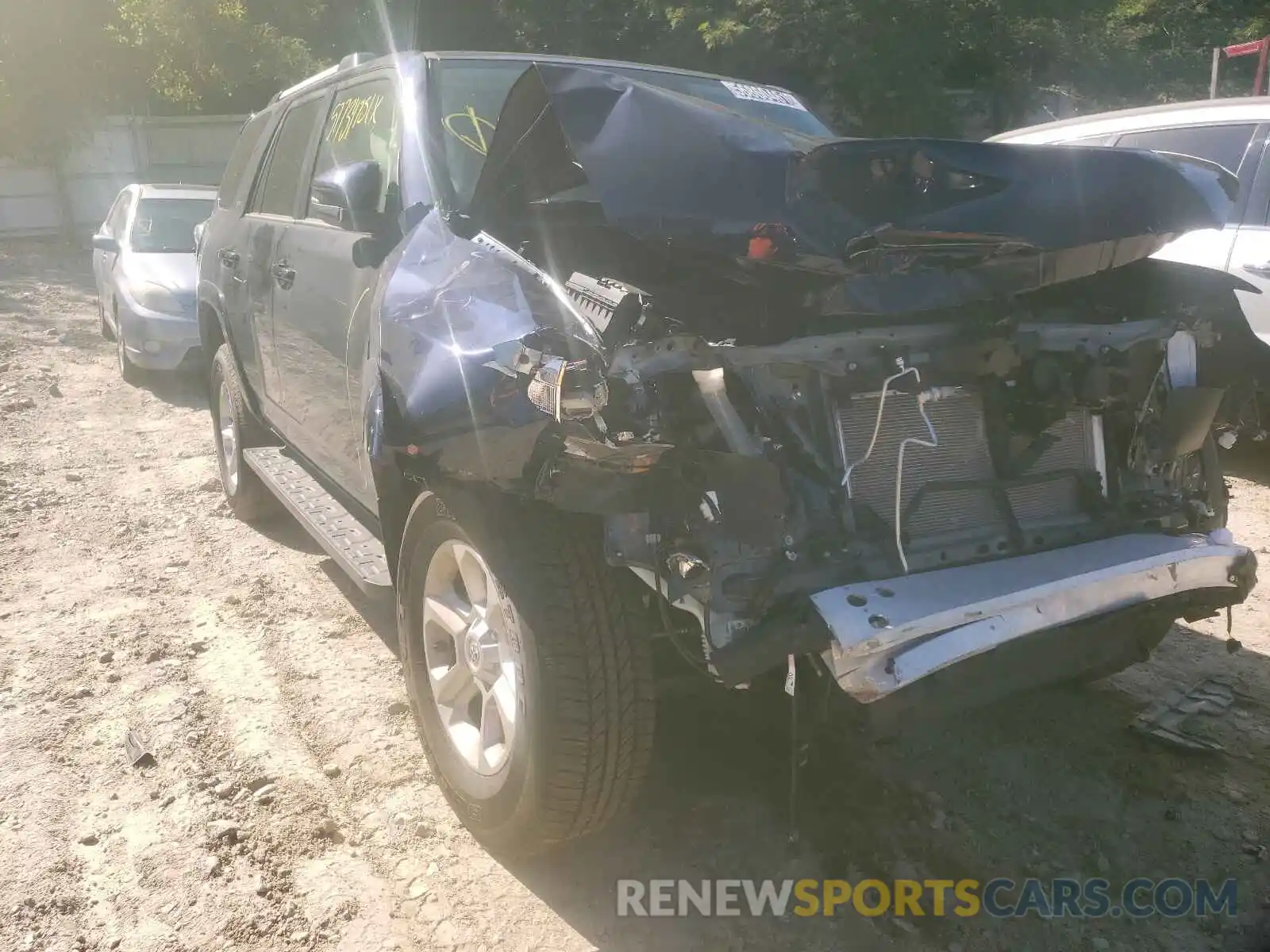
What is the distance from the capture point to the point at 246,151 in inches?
215

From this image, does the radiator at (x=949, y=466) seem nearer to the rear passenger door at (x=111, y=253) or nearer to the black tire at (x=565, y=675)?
the black tire at (x=565, y=675)

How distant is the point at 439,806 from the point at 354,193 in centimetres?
186

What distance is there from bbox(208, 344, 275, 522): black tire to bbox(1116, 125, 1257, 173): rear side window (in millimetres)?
4876

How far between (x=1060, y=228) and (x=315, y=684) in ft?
9.23

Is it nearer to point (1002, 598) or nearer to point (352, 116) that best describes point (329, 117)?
point (352, 116)

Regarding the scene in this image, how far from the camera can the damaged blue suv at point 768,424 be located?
2.08 m

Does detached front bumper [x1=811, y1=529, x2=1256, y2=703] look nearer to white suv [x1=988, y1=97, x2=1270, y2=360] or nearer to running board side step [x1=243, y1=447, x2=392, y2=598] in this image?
running board side step [x1=243, y1=447, x2=392, y2=598]

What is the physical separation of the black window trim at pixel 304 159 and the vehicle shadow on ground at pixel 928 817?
8.50ft

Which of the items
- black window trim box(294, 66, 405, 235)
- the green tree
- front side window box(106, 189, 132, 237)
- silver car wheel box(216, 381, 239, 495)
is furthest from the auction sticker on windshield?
the green tree

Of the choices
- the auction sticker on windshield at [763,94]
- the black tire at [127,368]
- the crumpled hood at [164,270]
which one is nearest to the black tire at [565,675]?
the auction sticker on windshield at [763,94]

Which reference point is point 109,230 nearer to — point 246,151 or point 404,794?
point 246,151

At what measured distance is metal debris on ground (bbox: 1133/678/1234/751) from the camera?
10.1 ft

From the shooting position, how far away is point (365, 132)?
3.61m

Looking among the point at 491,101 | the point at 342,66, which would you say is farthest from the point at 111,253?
the point at 491,101
